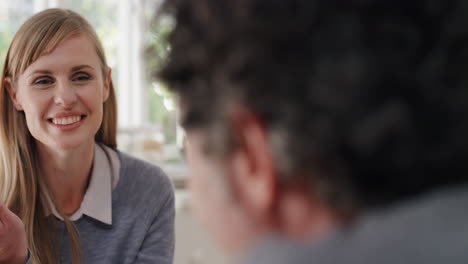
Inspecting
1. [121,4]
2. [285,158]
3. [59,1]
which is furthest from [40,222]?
[121,4]

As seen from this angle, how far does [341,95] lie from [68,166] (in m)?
1.37

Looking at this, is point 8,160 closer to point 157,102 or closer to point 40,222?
point 40,222

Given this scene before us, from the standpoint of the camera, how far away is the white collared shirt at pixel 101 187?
5.35 feet

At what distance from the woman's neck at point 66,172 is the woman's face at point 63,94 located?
5 cm

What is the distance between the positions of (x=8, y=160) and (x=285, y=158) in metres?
1.33

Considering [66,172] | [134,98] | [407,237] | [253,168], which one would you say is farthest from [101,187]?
[134,98]

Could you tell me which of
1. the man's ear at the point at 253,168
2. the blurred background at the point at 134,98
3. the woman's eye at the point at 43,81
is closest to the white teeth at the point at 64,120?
the woman's eye at the point at 43,81

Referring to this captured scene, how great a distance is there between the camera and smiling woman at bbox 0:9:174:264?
5.10ft

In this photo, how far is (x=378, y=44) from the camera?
46 centimetres

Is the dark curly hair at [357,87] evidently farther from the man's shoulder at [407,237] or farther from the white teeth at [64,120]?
the white teeth at [64,120]

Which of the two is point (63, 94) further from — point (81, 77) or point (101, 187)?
point (101, 187)

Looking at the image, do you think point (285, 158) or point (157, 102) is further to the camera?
point (157, 102)

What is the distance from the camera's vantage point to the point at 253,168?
1.69 feet

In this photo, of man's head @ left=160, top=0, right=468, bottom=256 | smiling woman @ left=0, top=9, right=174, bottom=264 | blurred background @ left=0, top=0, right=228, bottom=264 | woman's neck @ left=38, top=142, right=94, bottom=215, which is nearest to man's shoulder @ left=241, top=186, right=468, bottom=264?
man's head @ left=160, top=0, right=468, bottom=256
